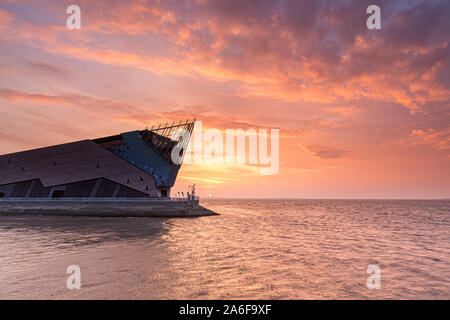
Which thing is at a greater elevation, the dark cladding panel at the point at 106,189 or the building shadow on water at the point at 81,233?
the dark cladding panel at the point at 106,189

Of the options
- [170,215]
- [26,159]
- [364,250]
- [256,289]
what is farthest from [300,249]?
[26,159]

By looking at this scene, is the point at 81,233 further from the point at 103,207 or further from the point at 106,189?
the point at 106,189

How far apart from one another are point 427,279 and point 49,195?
70.8 metres

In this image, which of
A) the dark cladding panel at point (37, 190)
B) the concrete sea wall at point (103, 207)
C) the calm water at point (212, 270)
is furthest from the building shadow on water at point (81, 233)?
the dark cladding panel at point (37, 190)

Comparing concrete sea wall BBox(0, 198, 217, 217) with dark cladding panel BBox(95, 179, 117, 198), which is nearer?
concrete sea wall BBox(0, 198, 217, 217)

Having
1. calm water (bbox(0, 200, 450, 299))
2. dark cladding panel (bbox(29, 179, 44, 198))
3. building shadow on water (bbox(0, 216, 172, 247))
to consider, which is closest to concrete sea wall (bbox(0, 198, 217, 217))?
dark cladding panel (bbox(29, 179, 44, 198))

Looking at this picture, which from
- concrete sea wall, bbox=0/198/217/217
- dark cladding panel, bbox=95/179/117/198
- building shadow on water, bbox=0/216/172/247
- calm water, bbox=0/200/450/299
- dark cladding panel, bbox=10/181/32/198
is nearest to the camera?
calm water, bbox=0/200/450/299

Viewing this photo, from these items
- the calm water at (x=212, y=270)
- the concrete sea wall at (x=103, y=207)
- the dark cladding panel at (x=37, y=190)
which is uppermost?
the dark cladding panel at (x=37, y=190)

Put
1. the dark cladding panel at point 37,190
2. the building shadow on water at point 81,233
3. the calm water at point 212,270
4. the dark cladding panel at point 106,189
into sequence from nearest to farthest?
the calm water at point 212,270, the building shadow on water at point 81,233, the dark cladding panel at point 106,189, the dark cladding panel at point 37,190

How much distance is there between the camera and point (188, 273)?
12953mm

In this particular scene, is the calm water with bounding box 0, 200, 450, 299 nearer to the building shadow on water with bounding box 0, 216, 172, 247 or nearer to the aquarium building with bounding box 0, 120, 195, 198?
the building shadow on water with bounding box 0, 216, 172, 247

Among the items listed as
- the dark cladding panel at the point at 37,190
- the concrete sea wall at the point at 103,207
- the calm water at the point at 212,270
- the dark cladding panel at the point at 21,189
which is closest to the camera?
the calm water at the point at 212,270

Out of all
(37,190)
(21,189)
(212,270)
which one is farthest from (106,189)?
(212,270)

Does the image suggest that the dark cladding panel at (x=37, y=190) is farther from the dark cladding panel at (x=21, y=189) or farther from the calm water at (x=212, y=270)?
the calm water at (x=212, y=270)
